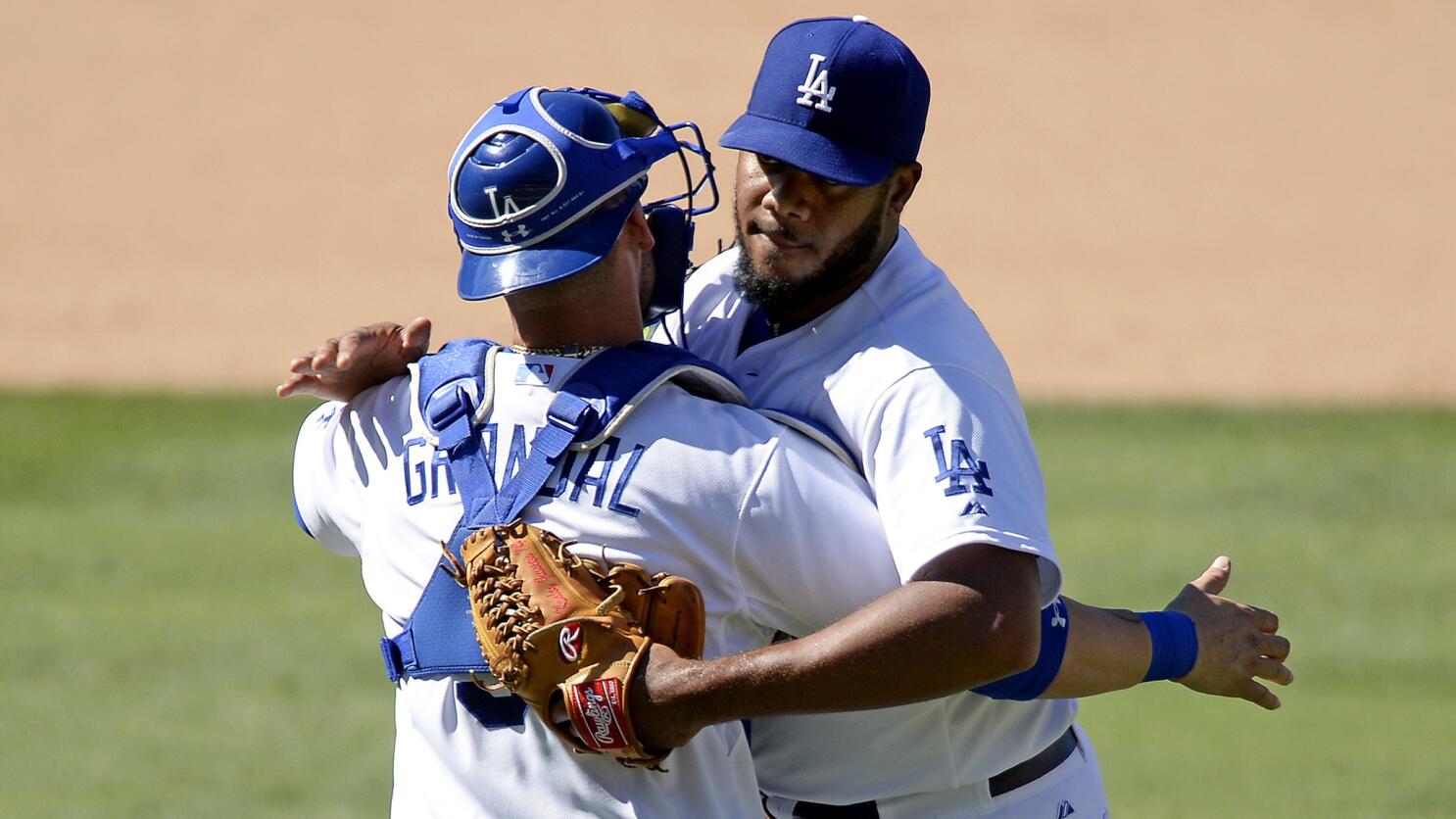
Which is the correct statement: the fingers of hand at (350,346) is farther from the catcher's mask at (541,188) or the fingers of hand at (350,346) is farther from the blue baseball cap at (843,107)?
the blue baseball cap at (843,107)

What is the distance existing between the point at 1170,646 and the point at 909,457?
2.59 ft

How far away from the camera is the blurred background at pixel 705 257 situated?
854cm

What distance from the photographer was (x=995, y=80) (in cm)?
2166

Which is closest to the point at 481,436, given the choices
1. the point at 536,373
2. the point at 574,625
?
the point at 536,373

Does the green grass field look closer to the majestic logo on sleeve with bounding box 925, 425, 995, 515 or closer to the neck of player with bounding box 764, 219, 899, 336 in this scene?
the neck of player with bounding box 764, 219, 899, 336

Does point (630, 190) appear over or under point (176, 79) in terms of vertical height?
under

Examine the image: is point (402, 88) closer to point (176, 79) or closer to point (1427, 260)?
point (176, 79)

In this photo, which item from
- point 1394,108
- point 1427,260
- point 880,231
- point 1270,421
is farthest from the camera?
point 1394,108

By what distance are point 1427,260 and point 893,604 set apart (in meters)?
16.4

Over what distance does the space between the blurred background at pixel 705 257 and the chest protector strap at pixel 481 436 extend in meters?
4.64

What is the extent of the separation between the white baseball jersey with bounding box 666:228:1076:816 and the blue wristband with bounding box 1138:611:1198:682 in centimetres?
26

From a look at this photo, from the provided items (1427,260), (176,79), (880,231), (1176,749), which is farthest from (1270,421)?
(176,79)

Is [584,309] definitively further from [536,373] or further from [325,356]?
[325,356]

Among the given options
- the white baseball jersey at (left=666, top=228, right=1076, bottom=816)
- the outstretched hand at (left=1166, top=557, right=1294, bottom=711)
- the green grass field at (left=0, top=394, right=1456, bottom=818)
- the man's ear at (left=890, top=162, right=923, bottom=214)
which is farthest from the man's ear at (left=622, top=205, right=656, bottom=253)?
the green grass field at (left=0, top=394, right=1456, bottom=818)
